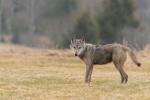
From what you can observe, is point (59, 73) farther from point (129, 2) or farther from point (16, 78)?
point (129, 2)

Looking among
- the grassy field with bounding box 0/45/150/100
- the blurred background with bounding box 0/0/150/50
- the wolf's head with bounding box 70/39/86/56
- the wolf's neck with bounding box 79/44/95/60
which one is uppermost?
the wolf's head with bounding box 70/39/86/56

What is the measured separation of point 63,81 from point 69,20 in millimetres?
55493

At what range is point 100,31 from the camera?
62.2m

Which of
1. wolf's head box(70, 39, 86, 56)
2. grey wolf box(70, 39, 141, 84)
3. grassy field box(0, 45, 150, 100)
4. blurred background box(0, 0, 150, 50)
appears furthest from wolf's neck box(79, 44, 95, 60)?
blurred background box(0, 0, 150, 50)

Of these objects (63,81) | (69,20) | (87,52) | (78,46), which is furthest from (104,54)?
(69,20)

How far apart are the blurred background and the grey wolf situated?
35.5 meters

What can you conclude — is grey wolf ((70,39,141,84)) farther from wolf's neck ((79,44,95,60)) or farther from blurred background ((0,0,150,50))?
blurred background ((0,0,150,50))

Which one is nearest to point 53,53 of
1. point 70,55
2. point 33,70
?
point 70,55

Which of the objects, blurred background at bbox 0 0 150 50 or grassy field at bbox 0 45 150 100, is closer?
grassy field at bbox 0 45 150 100

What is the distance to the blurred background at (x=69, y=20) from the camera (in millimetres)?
62344

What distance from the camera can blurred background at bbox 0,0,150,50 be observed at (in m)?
62.3

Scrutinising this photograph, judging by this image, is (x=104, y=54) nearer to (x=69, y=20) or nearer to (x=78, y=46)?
(x=78, y=46)

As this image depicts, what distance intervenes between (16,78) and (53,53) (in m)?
13.8

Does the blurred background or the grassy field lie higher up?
the grassy field
